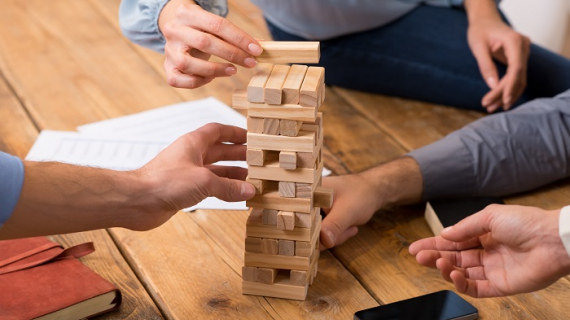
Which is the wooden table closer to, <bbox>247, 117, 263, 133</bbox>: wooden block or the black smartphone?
the black smartphone

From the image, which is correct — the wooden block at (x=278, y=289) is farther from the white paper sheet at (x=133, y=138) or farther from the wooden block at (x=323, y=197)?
the white paper sheet at (x=133, y=138)

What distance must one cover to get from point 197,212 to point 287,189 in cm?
44

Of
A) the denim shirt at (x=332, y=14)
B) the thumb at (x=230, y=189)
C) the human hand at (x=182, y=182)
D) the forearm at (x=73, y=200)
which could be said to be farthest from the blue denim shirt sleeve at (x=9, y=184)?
the denim shirt at (x=332, y=14)

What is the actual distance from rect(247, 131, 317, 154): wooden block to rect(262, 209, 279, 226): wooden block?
121 mm

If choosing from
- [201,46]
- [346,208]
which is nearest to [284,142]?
[201,46]

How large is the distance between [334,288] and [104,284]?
42 cm

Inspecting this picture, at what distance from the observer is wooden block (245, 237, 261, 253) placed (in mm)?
1282

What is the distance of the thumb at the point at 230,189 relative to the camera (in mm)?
1185

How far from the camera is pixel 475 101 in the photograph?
2.08 m

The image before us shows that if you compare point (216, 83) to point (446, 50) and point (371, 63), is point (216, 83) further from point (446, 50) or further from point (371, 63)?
point (446, 50)

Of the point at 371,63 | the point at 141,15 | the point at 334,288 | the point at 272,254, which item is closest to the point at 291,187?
the point at 272,254

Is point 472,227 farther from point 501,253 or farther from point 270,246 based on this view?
point 270,246

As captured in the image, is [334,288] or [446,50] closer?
[334,288]

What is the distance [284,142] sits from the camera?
1183 mm
